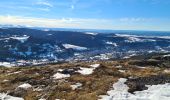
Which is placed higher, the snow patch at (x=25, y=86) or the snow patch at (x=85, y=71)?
the snow patch at (x=85, y=71)

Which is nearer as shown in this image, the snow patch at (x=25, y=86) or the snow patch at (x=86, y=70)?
the snow patch at (x=25, y=86)

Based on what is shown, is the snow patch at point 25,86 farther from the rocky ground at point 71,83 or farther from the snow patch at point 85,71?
the snow patch at point 85,71

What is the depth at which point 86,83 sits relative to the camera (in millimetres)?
54625

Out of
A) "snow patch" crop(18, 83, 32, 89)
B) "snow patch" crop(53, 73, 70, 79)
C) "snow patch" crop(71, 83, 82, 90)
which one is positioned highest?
"snow patch" crop(71, 83, 82, 90)

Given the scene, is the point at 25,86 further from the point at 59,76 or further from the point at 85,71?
the point at 85,71

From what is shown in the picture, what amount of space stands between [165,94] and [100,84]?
12163 millimetres

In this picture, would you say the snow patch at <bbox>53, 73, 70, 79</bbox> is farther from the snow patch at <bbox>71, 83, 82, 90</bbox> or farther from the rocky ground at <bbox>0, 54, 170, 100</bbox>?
the snow patch at <bbox>71, 83, 82, 90</bbox>

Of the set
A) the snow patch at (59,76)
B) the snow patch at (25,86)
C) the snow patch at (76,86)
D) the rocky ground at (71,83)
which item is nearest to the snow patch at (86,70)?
the rocky ground at (71,83)

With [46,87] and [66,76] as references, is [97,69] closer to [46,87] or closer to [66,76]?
[66,76]

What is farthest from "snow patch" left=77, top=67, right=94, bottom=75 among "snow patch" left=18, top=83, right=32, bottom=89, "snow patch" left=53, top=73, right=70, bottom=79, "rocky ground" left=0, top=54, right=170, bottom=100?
"snow patch" left=18, top=83, right=32, bottom=89

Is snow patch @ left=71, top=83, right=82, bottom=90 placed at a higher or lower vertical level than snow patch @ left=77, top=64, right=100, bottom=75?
higher

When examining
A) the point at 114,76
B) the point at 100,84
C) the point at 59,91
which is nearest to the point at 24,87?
the point at 59,91

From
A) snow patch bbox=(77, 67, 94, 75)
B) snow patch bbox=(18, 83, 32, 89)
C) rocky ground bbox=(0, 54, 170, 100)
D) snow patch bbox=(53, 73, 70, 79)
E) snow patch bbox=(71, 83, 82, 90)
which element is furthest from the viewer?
snow patch bbox=(77, 67, 94, 75)

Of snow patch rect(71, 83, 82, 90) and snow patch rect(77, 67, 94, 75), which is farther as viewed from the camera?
snow patch rect(77, 67, 94, 75)
